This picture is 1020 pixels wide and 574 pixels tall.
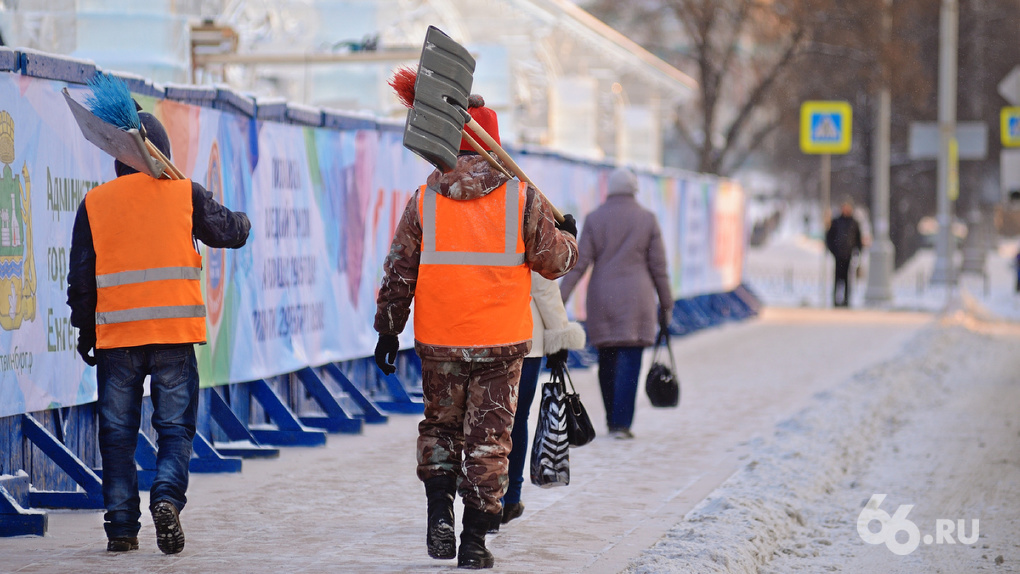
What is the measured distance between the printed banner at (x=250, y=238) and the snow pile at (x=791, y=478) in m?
2.74

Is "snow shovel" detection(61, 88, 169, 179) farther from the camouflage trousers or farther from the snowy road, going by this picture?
the snowy road

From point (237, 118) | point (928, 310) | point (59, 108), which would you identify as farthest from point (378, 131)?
point (928, 310)

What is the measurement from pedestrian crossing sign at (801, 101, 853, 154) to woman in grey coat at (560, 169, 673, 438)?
48.7ft

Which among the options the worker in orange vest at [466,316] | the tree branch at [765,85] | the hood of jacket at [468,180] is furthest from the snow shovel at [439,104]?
the tree branch at [765,85]

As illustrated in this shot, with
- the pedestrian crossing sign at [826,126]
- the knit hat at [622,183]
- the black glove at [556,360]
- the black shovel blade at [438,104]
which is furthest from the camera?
the pedestrian crossing sign at [826,126]

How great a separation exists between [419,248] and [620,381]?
4.19 m

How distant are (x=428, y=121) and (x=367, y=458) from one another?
3.75 metres

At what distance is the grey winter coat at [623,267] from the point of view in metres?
9.51

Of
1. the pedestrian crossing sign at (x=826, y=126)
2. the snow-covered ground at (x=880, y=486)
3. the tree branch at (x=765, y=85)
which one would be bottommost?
the snow-covered ground at (x=880, y=486)

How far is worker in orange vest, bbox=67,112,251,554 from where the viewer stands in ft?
18.6

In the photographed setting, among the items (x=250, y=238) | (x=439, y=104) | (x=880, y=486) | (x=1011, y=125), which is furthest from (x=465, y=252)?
(x=1011, y=125)

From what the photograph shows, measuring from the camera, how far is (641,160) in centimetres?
3425

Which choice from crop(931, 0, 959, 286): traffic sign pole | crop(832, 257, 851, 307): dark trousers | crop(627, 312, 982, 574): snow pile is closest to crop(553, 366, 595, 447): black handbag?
crop(627, 312, 982, 574): snow pile

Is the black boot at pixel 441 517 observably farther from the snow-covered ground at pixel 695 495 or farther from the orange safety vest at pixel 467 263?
the orange safety vest at pixel 467 263
